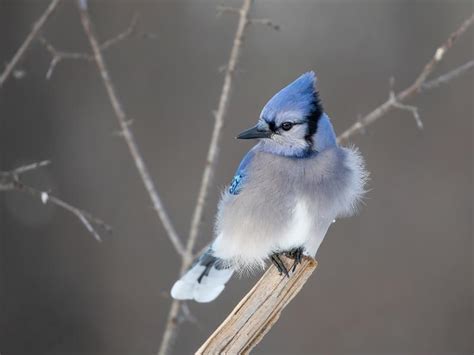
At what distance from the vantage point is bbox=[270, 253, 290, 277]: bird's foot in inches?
71.2

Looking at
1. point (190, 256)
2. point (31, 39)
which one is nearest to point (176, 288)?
point (190, 256)

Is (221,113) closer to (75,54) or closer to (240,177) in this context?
(240,177)

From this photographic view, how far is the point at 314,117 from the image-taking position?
2.10 m

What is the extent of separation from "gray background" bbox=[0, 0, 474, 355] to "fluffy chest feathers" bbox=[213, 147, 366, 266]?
101 inches

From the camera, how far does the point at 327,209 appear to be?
86.4 inches

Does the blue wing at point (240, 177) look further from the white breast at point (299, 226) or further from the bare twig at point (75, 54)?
the bare twig at point (75, 54)

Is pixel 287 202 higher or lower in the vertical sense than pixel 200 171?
lower

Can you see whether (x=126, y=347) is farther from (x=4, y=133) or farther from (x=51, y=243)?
(x=4, y=133)

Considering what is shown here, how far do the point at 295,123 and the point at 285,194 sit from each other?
0.23 metres

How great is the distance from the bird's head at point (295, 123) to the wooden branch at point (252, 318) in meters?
0.47

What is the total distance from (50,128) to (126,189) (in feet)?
2.51

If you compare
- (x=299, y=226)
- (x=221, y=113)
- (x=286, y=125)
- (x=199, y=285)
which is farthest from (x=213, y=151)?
Result: (x=199, y=285)

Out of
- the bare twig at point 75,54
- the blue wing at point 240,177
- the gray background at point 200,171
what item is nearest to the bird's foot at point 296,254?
the blue wing at point 240,177

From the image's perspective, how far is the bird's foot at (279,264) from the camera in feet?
5.94
